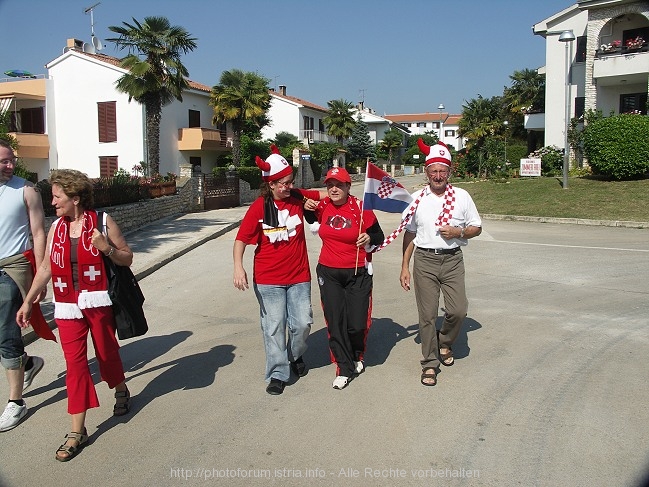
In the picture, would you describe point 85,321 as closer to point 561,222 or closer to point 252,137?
point 561,222

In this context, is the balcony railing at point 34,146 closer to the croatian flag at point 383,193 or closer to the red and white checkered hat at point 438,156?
the croatian flag at point 383,193

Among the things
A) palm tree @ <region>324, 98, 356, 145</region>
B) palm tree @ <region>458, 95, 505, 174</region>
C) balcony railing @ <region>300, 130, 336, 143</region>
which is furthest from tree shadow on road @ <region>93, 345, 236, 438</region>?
palm tree @ <region>324, 98, 356, 145</region>

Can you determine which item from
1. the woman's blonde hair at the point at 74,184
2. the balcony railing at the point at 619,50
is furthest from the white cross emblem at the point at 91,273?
the balcony railing at the point at 619,50

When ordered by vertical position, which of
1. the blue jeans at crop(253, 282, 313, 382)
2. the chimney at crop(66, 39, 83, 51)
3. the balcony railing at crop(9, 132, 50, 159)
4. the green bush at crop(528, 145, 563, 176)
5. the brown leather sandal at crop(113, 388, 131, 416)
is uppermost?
the chimney at crop(66, 39, 83, 51)

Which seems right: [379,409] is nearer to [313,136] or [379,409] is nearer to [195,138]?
[195,138]

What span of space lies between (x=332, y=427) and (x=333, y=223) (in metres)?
1.64

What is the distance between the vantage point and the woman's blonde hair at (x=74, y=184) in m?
4.02

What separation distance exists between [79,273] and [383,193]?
264 centimetres

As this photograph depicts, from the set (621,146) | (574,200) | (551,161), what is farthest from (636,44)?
(574,200)

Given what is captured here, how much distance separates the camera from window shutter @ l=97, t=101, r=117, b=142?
35.9 m

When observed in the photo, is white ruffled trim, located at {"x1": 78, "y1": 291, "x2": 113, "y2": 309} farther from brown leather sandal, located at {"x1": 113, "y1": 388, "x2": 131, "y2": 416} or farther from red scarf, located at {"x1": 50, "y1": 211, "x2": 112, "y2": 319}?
brown leather sandal, located at {"x1": 113, "y1": 388, "x2": 131, "y2": 416}

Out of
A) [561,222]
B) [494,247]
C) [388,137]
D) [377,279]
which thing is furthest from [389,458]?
[388,137]

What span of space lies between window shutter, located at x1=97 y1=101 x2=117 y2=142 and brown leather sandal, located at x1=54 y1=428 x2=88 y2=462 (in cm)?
3457

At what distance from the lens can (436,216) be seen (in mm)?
5047
